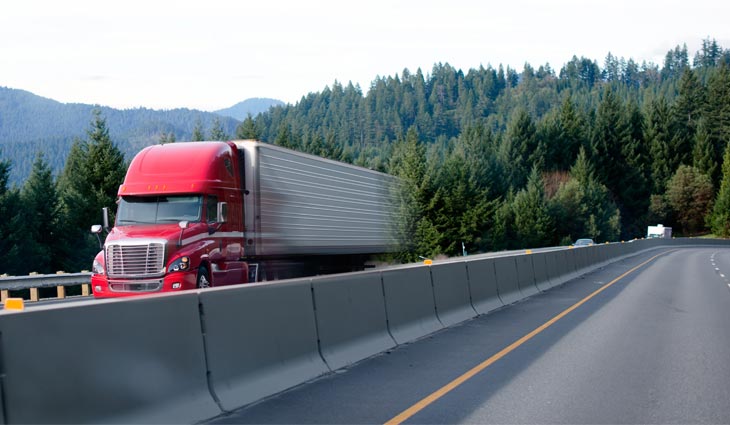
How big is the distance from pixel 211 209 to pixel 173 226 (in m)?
1.04

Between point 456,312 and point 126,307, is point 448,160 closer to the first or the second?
point 456,312

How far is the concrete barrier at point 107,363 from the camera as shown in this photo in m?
5.84

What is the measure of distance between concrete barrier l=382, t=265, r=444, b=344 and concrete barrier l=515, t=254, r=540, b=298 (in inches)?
336

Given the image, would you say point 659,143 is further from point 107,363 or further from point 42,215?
point 107,363

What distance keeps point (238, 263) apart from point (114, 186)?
55.7m

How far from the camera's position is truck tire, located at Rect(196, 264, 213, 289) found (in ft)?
62.3

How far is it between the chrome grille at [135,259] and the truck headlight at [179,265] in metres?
0.22

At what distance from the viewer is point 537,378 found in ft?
33.3

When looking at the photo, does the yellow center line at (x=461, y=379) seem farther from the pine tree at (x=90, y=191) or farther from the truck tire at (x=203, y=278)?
the pine tree at (x=90, y=191)

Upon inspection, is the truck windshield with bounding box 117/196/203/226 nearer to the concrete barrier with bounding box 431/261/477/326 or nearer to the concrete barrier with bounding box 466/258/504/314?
the concrete barrier with bounding box 431/261/477/326

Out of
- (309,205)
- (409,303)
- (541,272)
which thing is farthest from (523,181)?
(409,303)

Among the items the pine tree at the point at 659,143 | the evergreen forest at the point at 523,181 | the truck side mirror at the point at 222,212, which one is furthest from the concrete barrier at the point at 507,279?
the pine tree at the point at 659,143

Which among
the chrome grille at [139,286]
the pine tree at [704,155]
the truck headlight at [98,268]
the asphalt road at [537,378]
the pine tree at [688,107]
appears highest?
A: the pine tree at [688,107]

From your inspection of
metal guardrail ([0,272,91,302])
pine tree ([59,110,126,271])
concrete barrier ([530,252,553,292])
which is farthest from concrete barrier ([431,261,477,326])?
pine tree ([59,110,126,271])
